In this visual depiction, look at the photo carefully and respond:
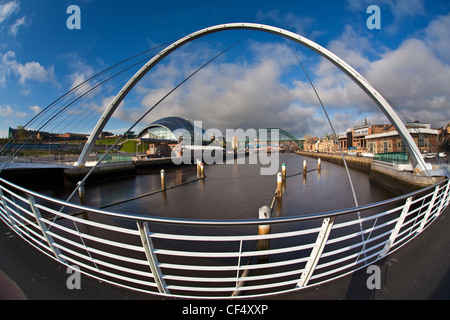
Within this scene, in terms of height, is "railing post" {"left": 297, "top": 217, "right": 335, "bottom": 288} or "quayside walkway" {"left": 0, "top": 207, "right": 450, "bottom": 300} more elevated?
"railing post" {"left": 297, "top": 217, "right": 335, "bottom": 288}

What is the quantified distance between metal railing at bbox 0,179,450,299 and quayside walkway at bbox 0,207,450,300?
125 mm

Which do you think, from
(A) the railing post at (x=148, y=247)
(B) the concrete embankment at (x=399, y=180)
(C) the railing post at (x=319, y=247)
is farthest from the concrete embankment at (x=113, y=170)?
(B) the concrete embankment at (x=399, y=180)

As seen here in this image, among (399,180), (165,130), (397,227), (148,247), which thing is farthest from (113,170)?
(165,130)

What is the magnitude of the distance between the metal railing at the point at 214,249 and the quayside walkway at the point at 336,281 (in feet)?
0.41

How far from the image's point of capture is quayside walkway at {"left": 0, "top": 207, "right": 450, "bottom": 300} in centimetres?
186

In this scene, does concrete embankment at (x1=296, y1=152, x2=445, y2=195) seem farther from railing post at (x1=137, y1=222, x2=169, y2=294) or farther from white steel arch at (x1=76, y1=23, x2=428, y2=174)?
railing post at (x1=137, y1=222, x2=169, y2=294)

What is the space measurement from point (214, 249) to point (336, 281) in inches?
128

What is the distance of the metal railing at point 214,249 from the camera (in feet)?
5.70

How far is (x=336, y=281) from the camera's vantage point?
80.3 inches

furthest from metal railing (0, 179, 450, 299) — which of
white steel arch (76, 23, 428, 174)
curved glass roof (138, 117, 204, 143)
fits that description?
curved glass roof (138, 117, 204, 143)

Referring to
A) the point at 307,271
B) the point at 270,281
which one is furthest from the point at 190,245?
the point at 307,271

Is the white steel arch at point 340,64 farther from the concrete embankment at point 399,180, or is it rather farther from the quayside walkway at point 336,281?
the quayside walkway at point 336,281
